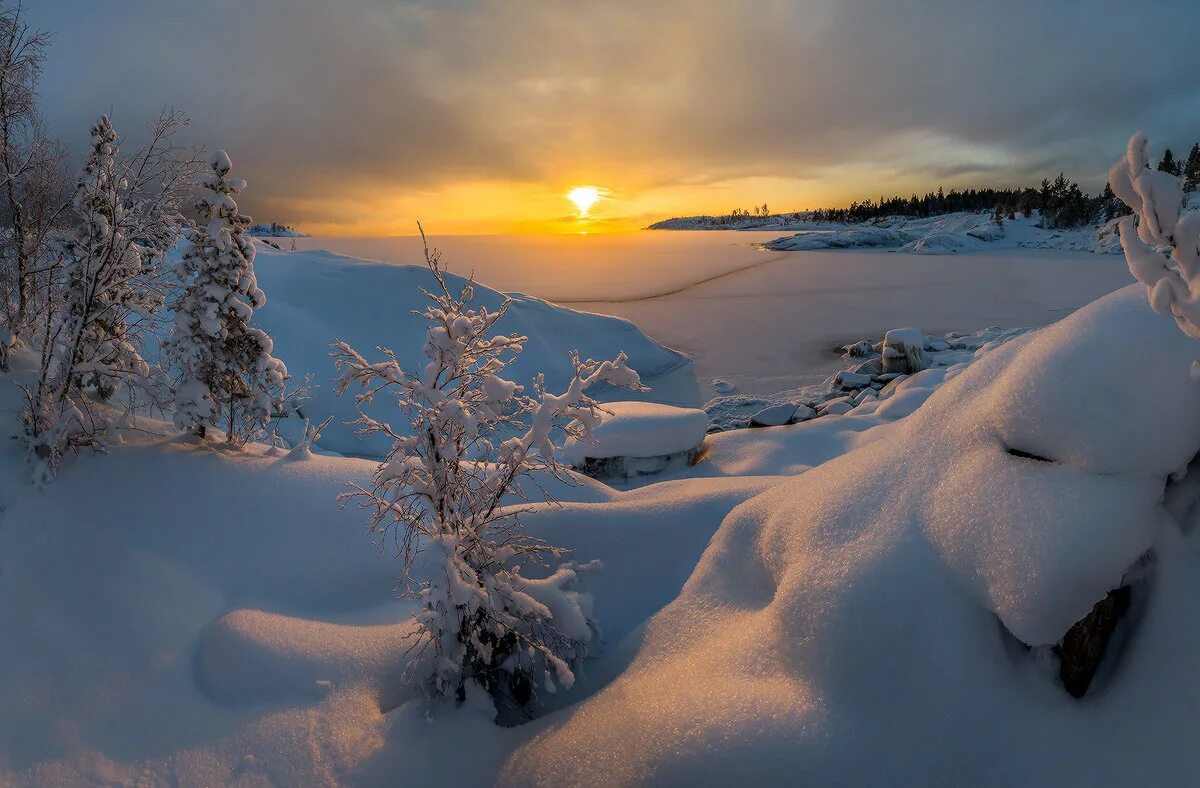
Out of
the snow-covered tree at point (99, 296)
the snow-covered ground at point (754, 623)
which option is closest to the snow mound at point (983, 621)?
the snow-covered ground at point (754, 623)

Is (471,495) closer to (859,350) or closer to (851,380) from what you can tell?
(851,380)

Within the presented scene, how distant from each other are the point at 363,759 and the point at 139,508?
455 centimetres

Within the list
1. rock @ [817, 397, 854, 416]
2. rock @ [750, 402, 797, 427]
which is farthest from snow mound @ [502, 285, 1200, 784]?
rock @ [817, 397, 854, 416]

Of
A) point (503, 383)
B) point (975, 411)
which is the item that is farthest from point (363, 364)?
point (975, 411)

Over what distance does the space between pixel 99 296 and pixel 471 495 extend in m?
6.55

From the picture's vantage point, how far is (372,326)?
2014cm

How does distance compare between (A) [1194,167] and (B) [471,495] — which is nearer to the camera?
(B) [471,495]

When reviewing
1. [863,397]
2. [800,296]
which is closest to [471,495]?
→ [863,397]

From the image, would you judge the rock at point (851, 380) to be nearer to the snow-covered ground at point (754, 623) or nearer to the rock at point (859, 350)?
the rock at point (859, 350)

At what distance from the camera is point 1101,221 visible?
8088 cm

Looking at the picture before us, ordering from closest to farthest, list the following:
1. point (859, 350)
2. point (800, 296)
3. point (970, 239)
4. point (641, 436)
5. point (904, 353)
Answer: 1. point (641, 436)
2. point (904, 353)
3. point (859, 350)
4. point (800, 296)
5. point (970, 239)

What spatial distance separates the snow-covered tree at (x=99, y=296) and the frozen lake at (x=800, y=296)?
5.29 meters

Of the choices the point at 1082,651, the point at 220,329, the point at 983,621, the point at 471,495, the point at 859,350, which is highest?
the point at 220,329

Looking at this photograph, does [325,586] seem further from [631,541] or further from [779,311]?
[779,311]
